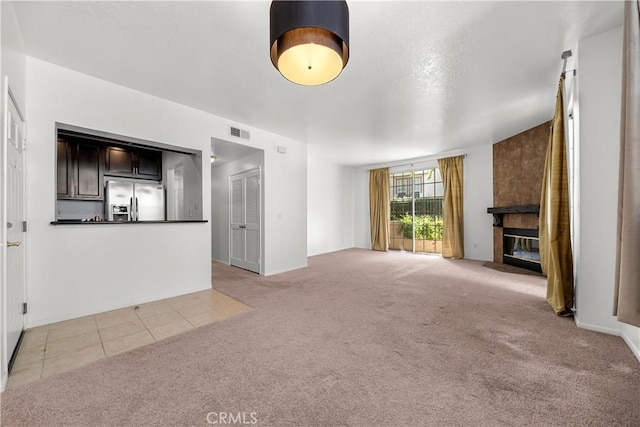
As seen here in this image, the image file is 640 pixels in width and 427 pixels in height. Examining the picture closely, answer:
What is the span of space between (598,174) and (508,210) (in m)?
3.07

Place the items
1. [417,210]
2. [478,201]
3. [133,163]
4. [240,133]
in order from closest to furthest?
1. [240,133]
2. [133,163]
3. [478,201]
4. [417,210]

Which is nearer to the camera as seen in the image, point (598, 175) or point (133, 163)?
point (598, 175)

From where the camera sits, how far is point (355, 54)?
2.44 m

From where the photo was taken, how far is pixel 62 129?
2705 mm

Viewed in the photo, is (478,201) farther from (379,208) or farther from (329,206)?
(329,206)

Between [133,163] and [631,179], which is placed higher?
[133,163]

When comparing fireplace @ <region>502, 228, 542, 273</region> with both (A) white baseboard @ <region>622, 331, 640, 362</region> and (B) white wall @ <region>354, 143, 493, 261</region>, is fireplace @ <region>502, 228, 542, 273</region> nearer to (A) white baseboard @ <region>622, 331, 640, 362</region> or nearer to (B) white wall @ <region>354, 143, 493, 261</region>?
(B) white wall @ <region>354, 143, 493, 261</region>

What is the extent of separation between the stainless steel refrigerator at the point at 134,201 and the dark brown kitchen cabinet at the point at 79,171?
20cm

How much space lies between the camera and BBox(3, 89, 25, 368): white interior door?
5.87 feet

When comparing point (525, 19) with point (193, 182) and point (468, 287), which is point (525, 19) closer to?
point (468, 287)

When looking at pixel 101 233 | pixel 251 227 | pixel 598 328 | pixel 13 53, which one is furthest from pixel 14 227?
pixel 598 328

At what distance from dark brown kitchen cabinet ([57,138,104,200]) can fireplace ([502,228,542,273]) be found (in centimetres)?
787

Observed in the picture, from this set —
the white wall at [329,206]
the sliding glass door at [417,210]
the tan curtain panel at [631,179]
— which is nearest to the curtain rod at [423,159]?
the sliding glass door at [417,210]

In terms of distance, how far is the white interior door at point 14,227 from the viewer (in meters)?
1.79
